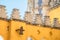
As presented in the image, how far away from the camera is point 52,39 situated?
24688 millimetres

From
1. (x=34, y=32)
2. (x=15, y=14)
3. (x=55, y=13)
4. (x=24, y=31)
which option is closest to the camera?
(x=15, y=14)

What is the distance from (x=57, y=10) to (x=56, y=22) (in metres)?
2.98

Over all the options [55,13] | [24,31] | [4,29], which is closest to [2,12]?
[4,29]

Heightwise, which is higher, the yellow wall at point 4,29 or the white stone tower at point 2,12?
the white stone tower at point 2,12

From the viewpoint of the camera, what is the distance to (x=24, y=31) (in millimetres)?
23328

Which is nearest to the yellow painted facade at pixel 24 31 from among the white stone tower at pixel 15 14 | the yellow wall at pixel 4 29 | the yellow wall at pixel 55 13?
the yellow wall at pixel 4 29

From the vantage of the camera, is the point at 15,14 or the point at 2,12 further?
the point at 15,14

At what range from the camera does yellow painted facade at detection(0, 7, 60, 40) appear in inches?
893

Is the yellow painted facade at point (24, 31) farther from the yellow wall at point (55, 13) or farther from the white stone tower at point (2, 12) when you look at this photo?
the yellow wall at point (55, 13)

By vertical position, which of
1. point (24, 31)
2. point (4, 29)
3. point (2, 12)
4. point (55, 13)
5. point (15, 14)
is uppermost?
point (2, 12)

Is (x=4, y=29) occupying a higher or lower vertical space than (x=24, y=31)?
higher

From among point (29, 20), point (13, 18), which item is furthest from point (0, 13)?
point (29, 20)

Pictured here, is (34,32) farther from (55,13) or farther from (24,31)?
(55,13)

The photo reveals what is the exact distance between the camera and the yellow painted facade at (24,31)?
22688 millimetres
